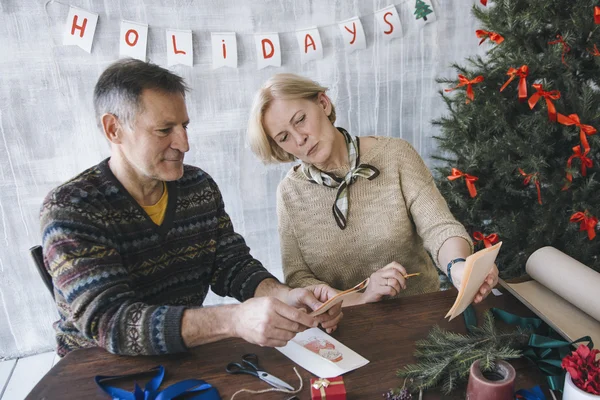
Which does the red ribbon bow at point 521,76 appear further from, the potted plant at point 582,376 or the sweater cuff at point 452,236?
the potted plant at point 582,376

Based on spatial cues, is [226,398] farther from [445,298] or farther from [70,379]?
[445,298]

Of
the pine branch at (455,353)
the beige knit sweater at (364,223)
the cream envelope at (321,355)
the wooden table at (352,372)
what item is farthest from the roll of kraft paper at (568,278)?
the cream envelope at (321,355)

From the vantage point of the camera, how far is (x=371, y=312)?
4.25 feet

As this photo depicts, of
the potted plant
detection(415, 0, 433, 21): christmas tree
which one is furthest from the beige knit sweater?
detection(415, 0, 433, 21): christmas tree

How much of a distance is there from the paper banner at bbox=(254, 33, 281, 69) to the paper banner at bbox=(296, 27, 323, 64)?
13 cm

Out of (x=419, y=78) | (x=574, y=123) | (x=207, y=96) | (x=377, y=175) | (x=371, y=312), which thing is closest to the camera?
(x=371, y=312)

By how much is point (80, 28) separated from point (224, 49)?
730 millimetres

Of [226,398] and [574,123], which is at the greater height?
[574,123]

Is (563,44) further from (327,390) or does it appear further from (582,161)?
(327,390)

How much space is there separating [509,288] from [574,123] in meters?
0.96

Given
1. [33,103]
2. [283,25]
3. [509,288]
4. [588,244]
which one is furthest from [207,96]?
[588,244]

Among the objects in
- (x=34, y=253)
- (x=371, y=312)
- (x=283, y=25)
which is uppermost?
(x=283, y=25)

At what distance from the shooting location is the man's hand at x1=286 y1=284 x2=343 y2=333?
120cm

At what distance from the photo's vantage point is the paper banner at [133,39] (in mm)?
2365
